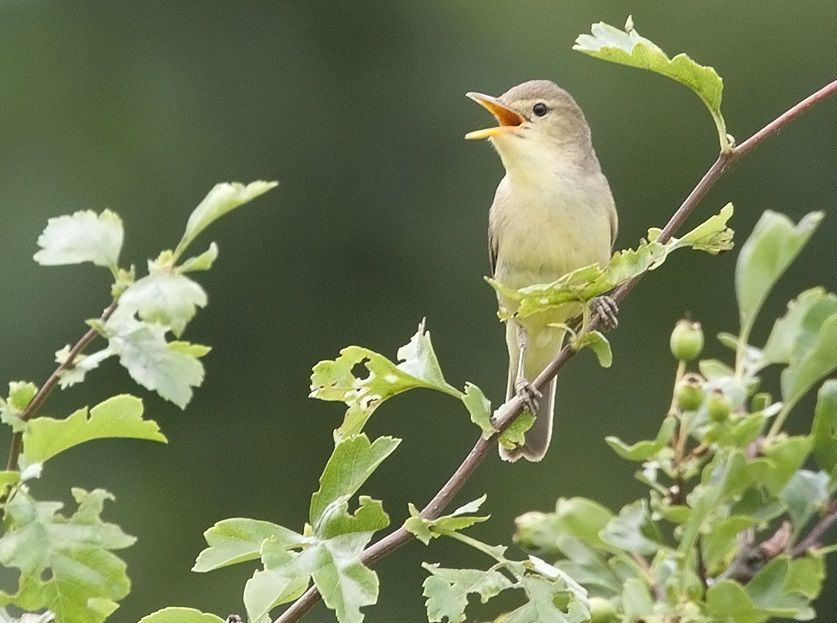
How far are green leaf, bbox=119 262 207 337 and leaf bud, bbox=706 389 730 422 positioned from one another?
2.22ft

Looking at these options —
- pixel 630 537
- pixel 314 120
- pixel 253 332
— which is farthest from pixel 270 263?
pixel 630 537

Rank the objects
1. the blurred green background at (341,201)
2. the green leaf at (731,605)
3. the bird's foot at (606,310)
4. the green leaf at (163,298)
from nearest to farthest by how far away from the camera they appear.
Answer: the green leaf at (731,605), the green leaf at (163,298), the bird's foot at (606,310), the blurred green background at (341,201)

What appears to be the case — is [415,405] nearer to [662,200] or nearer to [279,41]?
[662,200]

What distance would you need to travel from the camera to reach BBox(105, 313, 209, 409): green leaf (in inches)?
64.2

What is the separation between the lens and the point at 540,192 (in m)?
3.62

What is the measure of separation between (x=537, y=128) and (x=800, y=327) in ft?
8.63

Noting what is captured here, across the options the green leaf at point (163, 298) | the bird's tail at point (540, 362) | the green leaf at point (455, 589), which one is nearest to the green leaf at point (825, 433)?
the green leaf at point (455, 589)

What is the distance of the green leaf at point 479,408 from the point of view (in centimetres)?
169

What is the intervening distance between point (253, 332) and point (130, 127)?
5.23ft

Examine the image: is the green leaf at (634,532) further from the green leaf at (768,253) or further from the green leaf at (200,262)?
the green leaf at (200,262)

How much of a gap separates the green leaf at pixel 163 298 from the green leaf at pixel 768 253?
2.22ft

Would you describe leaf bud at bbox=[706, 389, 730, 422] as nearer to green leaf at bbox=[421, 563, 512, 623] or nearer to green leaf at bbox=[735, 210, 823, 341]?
green leaf at bbox=[735, 210, 823, 341]

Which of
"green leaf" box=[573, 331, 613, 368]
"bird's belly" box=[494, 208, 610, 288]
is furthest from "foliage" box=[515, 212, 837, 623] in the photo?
"bird's belly" box=[494, 208, 610, 288]

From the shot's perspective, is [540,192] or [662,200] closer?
[540,192]
